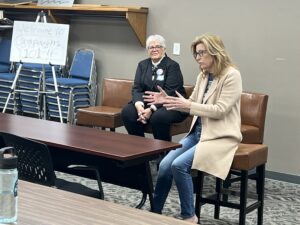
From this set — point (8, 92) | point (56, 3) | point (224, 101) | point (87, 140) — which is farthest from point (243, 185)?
point (8, 92)

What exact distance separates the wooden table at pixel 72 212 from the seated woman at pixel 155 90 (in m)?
3.13

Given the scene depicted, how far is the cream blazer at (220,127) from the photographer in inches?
145

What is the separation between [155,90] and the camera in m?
5.12

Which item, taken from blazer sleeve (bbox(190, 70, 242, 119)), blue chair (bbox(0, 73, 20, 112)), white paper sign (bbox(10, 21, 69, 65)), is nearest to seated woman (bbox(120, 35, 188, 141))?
blazer sleeve (bbox(190, 70, 242, 119))

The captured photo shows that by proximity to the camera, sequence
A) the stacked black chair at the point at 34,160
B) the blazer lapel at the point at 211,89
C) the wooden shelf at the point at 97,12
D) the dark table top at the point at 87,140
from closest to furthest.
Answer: the stacked black chair at the point at 34,160
the dark table top at the point at 87,140
the blazer lapel at the point at 211,89
the wooden shelf at the point at 97,12

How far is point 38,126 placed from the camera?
145 inches

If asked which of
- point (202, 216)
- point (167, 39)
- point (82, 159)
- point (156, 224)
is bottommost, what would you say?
point (202, 216)

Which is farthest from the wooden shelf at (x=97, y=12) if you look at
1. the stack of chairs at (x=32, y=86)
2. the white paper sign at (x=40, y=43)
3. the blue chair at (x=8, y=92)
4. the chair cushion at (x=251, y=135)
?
the chair cushion at (x=251, y=135)

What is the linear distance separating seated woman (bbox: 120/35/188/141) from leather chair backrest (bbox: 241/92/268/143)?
635 millimetres

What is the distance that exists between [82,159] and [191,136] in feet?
2.85

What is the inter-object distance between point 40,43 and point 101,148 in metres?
3.55

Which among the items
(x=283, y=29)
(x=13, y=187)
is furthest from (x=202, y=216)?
(x=13, y=187)

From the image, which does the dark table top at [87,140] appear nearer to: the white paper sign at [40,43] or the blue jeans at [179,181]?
the blue jeans at [179,181]

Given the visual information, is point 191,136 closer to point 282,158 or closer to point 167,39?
point 282,158
